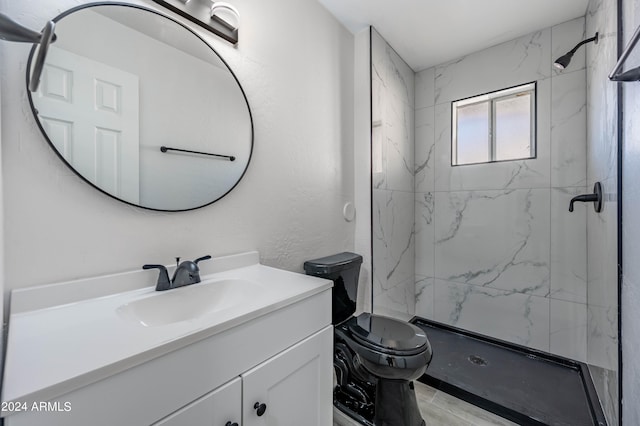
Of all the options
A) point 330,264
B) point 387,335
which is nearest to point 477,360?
point 387,335

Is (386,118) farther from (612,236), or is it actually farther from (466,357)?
(466,357)

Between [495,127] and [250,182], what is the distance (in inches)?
85.1

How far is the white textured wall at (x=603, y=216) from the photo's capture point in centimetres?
108

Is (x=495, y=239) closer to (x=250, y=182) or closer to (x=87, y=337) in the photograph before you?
(x=250, y=182)

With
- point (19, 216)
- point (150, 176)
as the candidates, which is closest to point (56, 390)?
point (19, 216)

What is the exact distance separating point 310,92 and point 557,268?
216 cm

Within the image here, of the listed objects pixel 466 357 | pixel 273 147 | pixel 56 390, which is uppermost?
pixel 273 147

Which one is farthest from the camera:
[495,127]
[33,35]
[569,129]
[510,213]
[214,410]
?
[495,127]

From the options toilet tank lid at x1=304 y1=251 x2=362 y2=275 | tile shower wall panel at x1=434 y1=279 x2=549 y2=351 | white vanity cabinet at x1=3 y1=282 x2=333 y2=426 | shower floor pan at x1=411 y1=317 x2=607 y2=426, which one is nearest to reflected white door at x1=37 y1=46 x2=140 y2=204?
white vanity cabinet at x1=3 y1=282 x2=333 y2=426

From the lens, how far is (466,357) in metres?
1.92

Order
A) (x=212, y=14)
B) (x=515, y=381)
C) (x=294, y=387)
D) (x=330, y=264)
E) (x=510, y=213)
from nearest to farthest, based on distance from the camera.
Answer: (x=294, y=387), (x=212, y=14), (x=330, y=264), (x=515, y=381), (x=510, y=213)

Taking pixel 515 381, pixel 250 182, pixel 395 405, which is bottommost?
pixel 515 381

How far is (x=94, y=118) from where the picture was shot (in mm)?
838

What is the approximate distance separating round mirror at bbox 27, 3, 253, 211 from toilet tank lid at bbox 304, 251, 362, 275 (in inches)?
24.7
